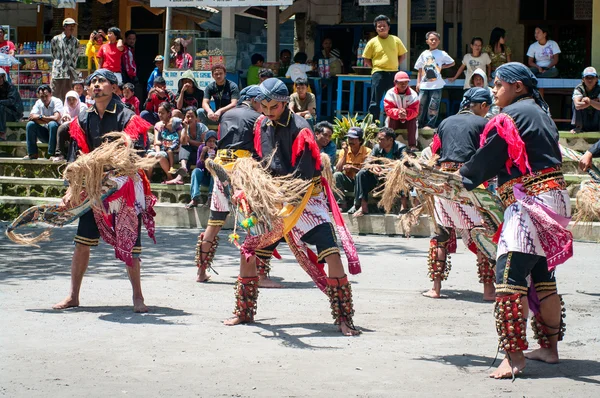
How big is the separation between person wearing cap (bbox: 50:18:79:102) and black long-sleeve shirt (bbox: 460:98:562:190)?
14.8 metres

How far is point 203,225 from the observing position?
612 inches

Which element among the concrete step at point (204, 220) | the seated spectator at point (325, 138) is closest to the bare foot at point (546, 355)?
the concrete step at point (204, 220)

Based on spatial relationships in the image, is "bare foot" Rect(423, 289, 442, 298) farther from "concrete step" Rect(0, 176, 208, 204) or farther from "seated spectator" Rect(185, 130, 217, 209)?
"concrete step" Rect(0, 176, 208, 204)

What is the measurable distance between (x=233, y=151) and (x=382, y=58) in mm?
7571

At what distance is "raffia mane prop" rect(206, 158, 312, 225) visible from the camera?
740 cm

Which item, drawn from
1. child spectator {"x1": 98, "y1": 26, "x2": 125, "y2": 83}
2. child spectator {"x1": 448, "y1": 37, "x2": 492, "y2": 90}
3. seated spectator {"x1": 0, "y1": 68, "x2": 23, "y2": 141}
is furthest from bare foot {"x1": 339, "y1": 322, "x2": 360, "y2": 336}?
seated spectator {"x1": 0, "y1": 68, "x2": 23, "y2": 141}

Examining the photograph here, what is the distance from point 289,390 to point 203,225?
31.7ft

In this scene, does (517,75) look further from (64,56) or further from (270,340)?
(64,56)

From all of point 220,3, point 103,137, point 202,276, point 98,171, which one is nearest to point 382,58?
point 220,3

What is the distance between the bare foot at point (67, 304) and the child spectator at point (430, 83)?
9.17 m

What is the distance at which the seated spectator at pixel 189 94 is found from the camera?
17.6 m

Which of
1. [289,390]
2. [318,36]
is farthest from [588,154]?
[318,36]

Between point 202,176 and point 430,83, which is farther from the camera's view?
point 430,83

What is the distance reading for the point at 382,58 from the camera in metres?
16.9
